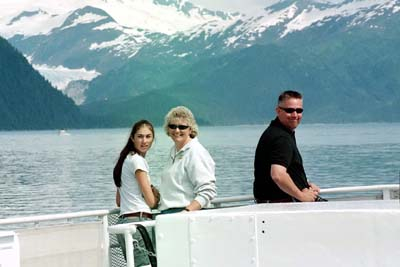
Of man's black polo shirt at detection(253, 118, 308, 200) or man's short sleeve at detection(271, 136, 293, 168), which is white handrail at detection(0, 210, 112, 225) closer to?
man's black polo shirt at detection(253, 118, 308, 200)

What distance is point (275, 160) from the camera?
512 centimetres

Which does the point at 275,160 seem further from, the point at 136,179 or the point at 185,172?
the point at 136,179

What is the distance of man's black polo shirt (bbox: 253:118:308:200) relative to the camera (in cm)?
514

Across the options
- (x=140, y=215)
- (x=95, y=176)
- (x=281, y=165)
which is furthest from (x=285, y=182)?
(x=95, y=176)

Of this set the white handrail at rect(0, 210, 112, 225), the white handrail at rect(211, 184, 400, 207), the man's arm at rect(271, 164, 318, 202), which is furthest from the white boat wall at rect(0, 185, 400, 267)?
the white handrail at rect(211, 184, 400, 207)

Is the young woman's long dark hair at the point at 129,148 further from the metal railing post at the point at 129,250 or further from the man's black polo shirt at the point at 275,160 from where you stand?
the metal railing post at the point at 129,250

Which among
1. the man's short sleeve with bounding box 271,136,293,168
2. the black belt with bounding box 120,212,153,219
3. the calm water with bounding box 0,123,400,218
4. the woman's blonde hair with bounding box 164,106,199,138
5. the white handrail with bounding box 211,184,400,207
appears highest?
the woman's blonde hair with bounding box 164,106,199,138

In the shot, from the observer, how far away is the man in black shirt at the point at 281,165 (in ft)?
16.6

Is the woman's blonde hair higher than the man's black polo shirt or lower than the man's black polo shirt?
higher

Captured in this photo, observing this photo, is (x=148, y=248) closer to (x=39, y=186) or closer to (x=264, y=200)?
(x=264, y=200)

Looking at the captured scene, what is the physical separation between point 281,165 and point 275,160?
44 mm

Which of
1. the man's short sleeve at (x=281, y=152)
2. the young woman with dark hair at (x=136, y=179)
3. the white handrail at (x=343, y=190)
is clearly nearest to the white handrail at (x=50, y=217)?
the young woman with dark hair at (x=136, y=179)

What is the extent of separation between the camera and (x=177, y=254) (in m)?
4.05

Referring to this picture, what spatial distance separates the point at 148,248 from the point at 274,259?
0.96 m
